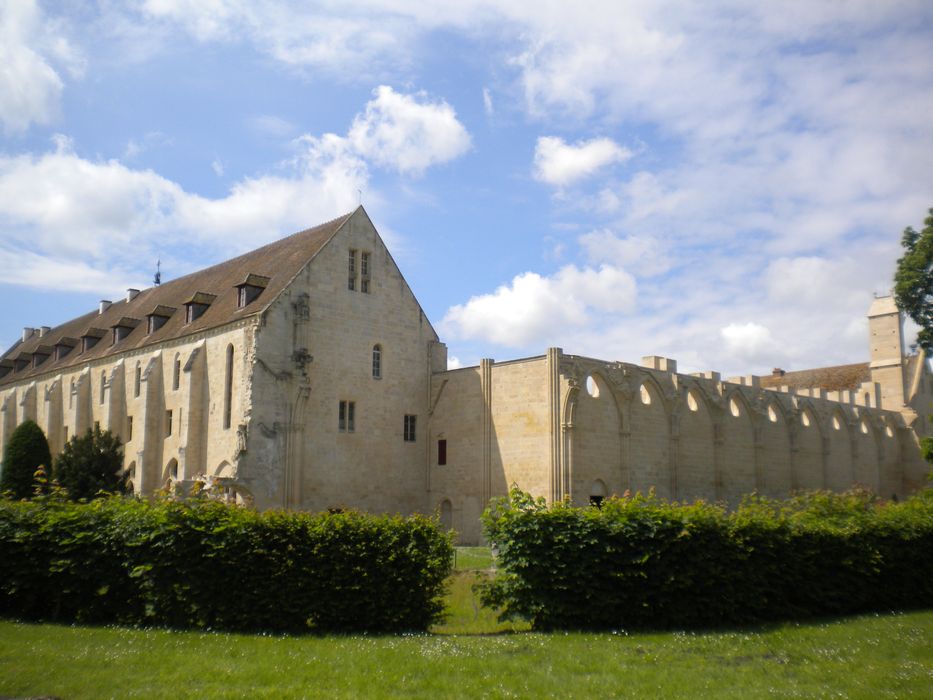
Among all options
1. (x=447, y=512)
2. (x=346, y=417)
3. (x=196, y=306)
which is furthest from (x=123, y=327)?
(x=447, y=512)

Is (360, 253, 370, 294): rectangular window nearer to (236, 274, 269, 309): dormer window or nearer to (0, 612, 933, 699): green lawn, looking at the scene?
(236, 274, 269, 309): dormer window

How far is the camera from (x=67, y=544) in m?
14.5

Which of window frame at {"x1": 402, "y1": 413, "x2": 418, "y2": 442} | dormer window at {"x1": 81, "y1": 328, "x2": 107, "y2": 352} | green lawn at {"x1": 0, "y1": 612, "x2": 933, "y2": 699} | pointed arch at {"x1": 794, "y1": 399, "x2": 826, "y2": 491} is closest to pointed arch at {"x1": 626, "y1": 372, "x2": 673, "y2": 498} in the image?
window frame at {"x1": 402, "y1": 413, "x2": 418, "y2": 442}

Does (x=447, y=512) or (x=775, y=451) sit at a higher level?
(x=775, y=451)

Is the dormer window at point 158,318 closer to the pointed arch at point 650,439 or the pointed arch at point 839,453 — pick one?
the pointed arch at point 650,439

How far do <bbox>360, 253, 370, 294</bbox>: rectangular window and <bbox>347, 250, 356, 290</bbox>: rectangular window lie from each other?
1.11 feet

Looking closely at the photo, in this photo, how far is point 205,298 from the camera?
39.3 metres

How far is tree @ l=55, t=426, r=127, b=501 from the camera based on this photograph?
3472cm

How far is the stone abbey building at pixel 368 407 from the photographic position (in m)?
32.9

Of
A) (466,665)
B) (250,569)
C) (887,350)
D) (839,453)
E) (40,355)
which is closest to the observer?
(466,665)

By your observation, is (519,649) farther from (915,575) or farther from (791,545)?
(915,575)

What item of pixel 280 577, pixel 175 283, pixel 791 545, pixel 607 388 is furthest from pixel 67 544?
pixel 175 283

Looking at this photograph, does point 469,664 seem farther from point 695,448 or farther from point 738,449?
point 738,449

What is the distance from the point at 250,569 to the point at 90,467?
25.2 meters
